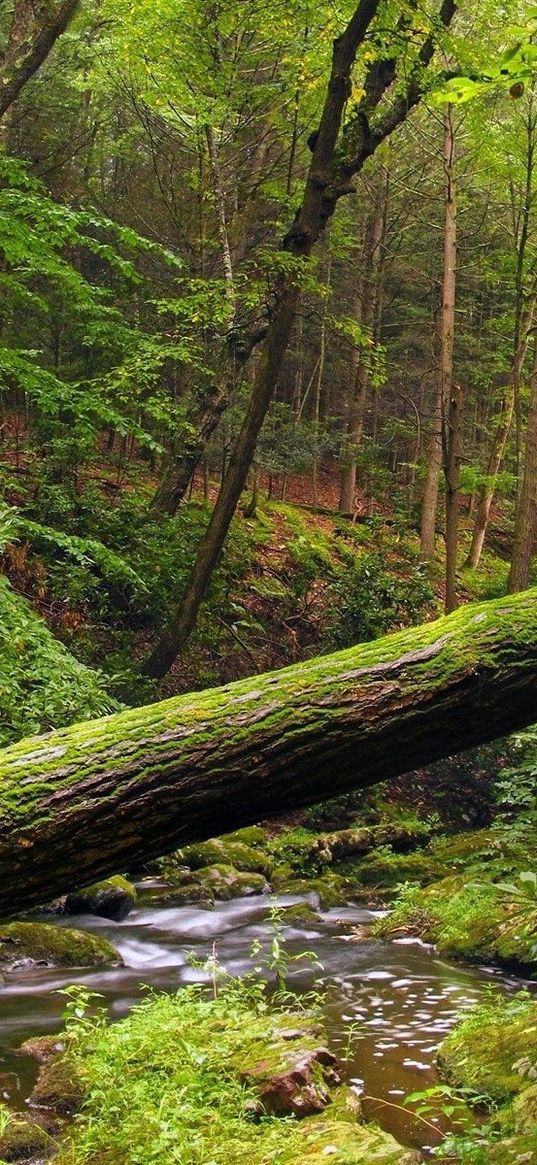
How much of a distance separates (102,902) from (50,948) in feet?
4.73

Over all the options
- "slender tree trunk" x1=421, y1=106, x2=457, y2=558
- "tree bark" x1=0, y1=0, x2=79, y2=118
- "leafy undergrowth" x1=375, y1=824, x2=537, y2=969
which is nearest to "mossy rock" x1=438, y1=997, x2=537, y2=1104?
"leafy undergrowth" x1=375, y1=824, x2=537, y2=969

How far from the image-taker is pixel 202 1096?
14.4 feet

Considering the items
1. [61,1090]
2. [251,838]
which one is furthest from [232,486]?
[61,1090]

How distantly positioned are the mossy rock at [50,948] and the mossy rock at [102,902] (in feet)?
3.48

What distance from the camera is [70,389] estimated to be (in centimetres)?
1088

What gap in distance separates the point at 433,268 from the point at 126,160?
30.4 feet

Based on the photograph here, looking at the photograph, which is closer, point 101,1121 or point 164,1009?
point 101,1121

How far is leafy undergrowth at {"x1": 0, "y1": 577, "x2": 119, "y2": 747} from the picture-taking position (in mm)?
7461

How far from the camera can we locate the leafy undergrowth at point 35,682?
24.5 feet

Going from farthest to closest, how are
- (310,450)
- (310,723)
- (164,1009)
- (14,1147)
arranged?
(310,450) → (164,1009) → (14,1147) → (310,723)

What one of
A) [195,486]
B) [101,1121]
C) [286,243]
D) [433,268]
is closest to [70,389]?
[286,243]

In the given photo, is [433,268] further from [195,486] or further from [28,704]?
[28,704]

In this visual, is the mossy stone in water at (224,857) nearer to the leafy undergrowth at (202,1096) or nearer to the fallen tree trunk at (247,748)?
the leafy undergrowth at (202,1096)

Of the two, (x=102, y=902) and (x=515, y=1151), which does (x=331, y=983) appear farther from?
(x=515, y=1151)
